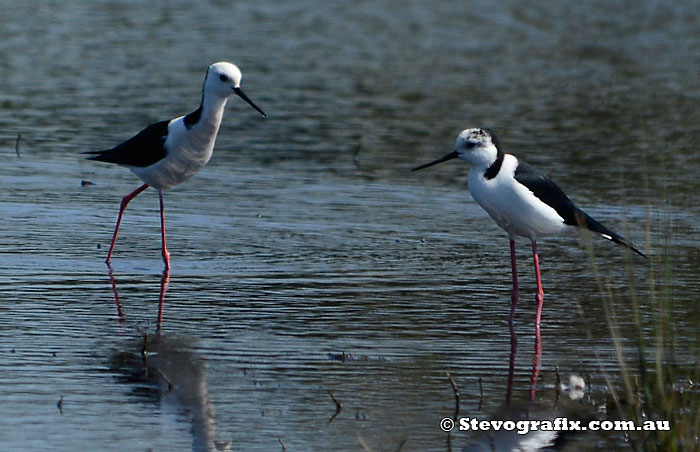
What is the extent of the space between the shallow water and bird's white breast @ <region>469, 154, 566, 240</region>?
526 millimetres

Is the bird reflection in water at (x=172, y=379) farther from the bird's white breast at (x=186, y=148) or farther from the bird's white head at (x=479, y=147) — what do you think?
the bird's white breast at (x=186, y=148)

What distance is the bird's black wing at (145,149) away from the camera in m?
9.78

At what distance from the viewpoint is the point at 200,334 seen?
7391mm

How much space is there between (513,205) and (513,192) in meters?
0.08

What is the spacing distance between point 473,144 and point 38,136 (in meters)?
6.80

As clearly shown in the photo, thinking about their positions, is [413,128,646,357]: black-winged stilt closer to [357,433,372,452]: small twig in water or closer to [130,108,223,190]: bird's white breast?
[130,108,223,190]: bird's white breast

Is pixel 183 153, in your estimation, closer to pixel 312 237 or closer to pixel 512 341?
pixel 312 237

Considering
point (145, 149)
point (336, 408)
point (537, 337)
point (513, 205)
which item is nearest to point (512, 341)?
point (537, 337)

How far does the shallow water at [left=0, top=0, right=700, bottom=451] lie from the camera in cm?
625

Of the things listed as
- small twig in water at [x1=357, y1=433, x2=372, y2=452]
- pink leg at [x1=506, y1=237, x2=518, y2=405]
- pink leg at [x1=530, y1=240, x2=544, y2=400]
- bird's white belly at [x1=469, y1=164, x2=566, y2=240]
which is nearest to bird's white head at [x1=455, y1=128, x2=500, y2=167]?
bird's white belly at [x1=469, y1=164, x2=566, y2=240]

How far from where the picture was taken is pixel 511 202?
8141 millimetres

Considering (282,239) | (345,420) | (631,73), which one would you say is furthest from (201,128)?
(631,73)

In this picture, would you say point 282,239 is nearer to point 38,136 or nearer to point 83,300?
point 83,300

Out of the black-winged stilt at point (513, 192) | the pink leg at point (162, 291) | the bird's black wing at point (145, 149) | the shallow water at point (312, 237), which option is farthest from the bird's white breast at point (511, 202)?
the bird's black wing at point (145, 149)
